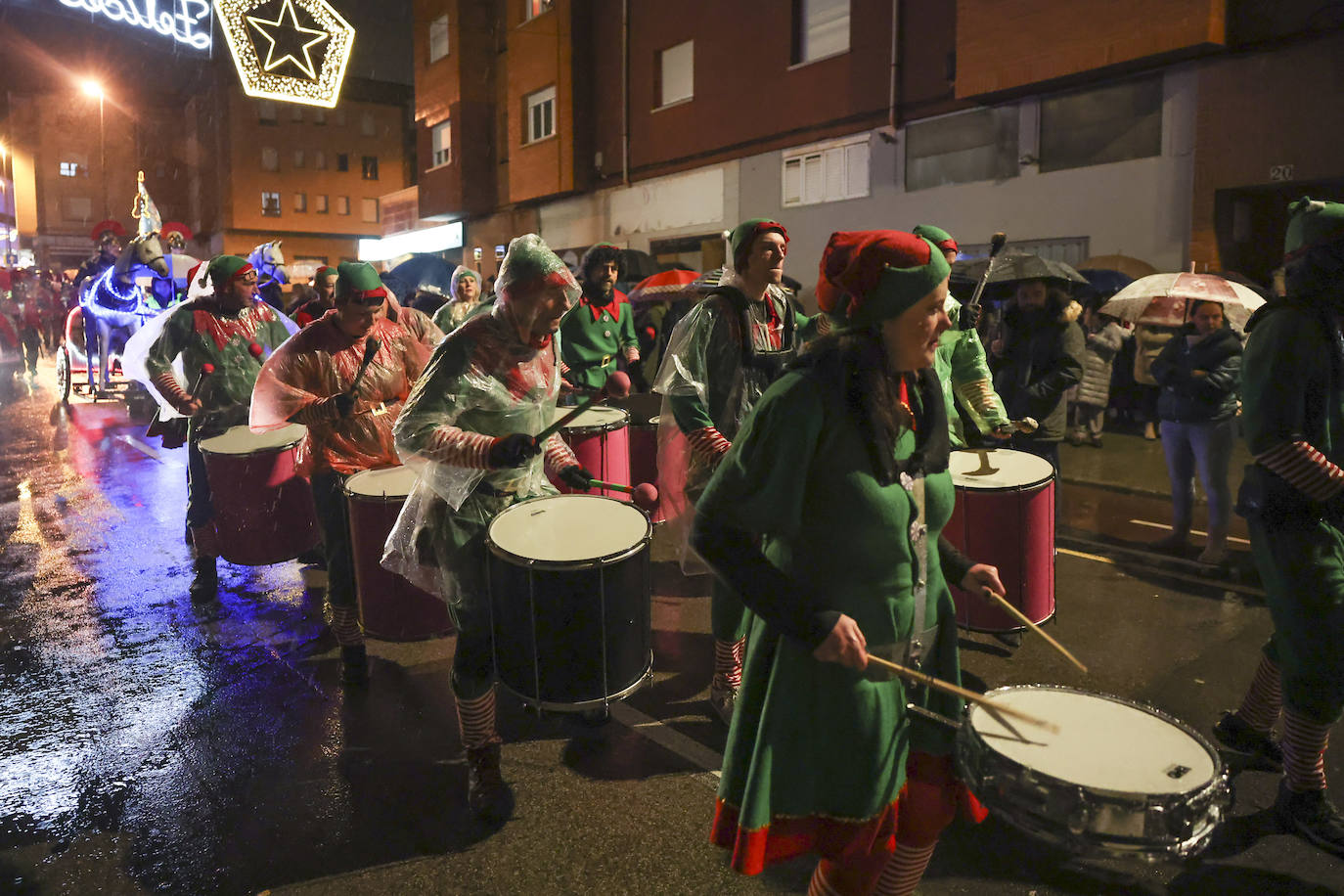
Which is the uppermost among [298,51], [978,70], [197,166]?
[197,166]

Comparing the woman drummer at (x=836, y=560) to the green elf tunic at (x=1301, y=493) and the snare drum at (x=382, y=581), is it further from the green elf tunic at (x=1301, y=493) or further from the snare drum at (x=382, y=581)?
the snare drum at (x=382, y=581)

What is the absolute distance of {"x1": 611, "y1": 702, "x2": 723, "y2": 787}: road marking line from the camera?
3873 mm

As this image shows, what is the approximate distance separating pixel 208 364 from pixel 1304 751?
20.2 feet

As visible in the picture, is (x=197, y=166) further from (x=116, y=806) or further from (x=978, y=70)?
(x=116, y=806)

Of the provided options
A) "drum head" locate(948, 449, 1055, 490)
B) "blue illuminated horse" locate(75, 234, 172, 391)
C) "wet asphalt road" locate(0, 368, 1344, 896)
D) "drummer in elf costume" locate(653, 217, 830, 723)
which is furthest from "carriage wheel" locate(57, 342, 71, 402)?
"drum head" locate(948, 449, 1055, 490)

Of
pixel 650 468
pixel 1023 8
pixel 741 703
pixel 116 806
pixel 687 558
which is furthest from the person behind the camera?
pixel 1023 8

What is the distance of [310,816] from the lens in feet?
11.4

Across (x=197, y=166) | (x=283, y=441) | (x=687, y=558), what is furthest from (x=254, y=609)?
(x=197, y=166)

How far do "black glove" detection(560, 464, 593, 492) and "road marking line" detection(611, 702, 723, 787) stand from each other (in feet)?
3.11

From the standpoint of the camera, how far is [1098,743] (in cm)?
194

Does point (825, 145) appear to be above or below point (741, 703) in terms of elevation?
above

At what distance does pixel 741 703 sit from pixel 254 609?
4.79 metres

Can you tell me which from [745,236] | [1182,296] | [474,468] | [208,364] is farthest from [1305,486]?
[208,364]

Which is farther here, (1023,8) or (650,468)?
(1023,8)
